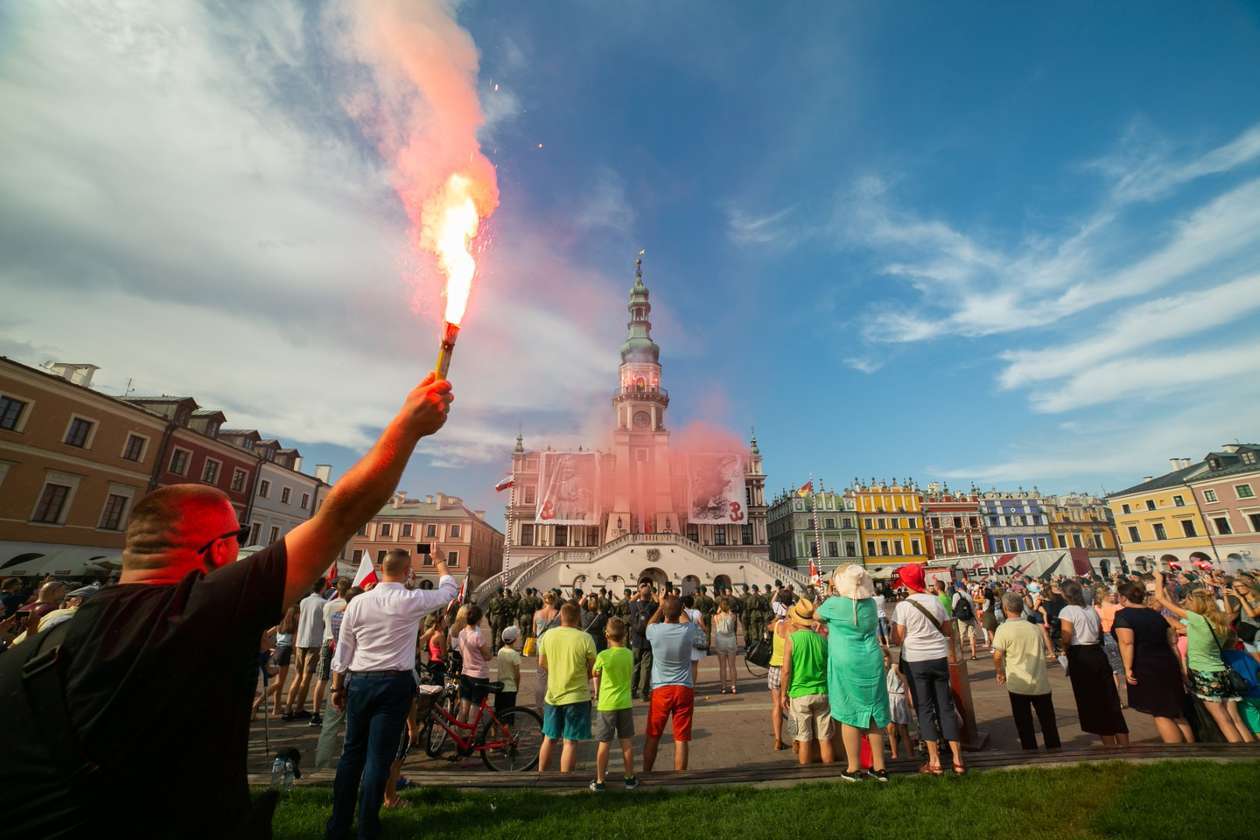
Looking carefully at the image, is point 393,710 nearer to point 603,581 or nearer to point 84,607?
point 84,607

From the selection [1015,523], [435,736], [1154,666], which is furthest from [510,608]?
[1015,523]

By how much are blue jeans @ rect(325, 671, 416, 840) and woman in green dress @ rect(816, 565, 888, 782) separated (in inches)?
179

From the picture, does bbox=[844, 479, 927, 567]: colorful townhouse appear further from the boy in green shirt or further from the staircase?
the boy in green shirt

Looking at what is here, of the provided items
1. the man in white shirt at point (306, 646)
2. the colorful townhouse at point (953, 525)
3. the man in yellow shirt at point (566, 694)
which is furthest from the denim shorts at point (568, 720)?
the colorful townhouse at point (953, 525)

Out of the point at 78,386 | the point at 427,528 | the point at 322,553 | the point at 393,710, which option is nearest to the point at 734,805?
the point at 393,710

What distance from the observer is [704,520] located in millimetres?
49531

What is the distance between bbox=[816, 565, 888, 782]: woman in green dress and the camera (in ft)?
19.0

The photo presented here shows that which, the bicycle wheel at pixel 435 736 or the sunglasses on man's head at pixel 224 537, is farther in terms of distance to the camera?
the bicycle wheel at pixel 435 736

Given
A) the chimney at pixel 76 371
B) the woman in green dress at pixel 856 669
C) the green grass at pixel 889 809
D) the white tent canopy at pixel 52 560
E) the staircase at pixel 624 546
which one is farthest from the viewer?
the staircase at pixel 624 546

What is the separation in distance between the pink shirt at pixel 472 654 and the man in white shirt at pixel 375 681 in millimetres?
2040

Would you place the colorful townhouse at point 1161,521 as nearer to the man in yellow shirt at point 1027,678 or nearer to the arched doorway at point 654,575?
the arched doorway at point 654,575

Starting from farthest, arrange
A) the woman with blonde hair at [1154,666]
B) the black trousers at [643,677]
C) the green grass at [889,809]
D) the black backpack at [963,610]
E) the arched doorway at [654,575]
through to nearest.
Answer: the arched doorway at [654,575] → the black backpack at [963,610] → the black trousers at [643,677] → the woman with blonde hair at [1154,666] → the green grass at [889,809]

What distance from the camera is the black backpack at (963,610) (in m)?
13.5

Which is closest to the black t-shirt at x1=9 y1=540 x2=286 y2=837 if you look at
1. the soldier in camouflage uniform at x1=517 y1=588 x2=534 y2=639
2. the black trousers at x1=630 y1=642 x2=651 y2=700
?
the black trousers at x1=630 y1=642 x2=651 y2=700
